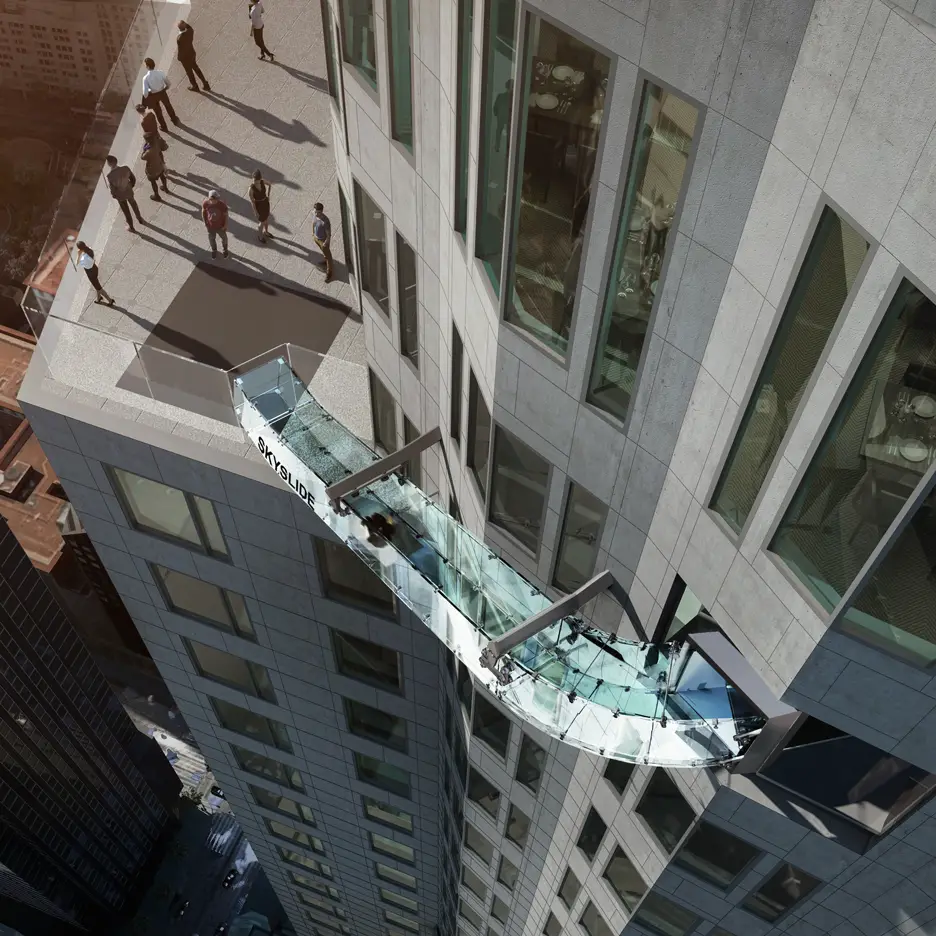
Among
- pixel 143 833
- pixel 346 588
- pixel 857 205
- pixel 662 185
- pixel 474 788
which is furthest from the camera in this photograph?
pixel 143 833

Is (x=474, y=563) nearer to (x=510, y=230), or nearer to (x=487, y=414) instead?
(x=487, y=414)

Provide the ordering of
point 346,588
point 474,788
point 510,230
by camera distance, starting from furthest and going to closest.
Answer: point 474,788 → point 346,588 → point 510,230

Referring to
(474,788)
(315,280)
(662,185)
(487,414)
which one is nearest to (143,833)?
(474,788)

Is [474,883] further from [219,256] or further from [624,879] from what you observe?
[219,256]

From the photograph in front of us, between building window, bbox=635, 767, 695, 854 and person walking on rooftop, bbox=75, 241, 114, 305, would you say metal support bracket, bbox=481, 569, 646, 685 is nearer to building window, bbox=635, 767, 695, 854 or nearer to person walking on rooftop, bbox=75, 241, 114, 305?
building window, bbox=635, 767, 695, 854

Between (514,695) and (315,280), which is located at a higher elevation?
(315,280)

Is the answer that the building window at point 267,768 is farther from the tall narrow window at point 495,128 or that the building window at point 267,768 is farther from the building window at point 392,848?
the tall narrow window at point 495,128

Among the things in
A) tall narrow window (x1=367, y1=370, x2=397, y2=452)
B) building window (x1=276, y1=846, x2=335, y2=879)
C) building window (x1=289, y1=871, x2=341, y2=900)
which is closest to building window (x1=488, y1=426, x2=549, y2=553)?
tall narrow window (x1=367, y1=370, x2=397, y2=452)

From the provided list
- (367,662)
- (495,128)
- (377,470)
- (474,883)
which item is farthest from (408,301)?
(474,883)
